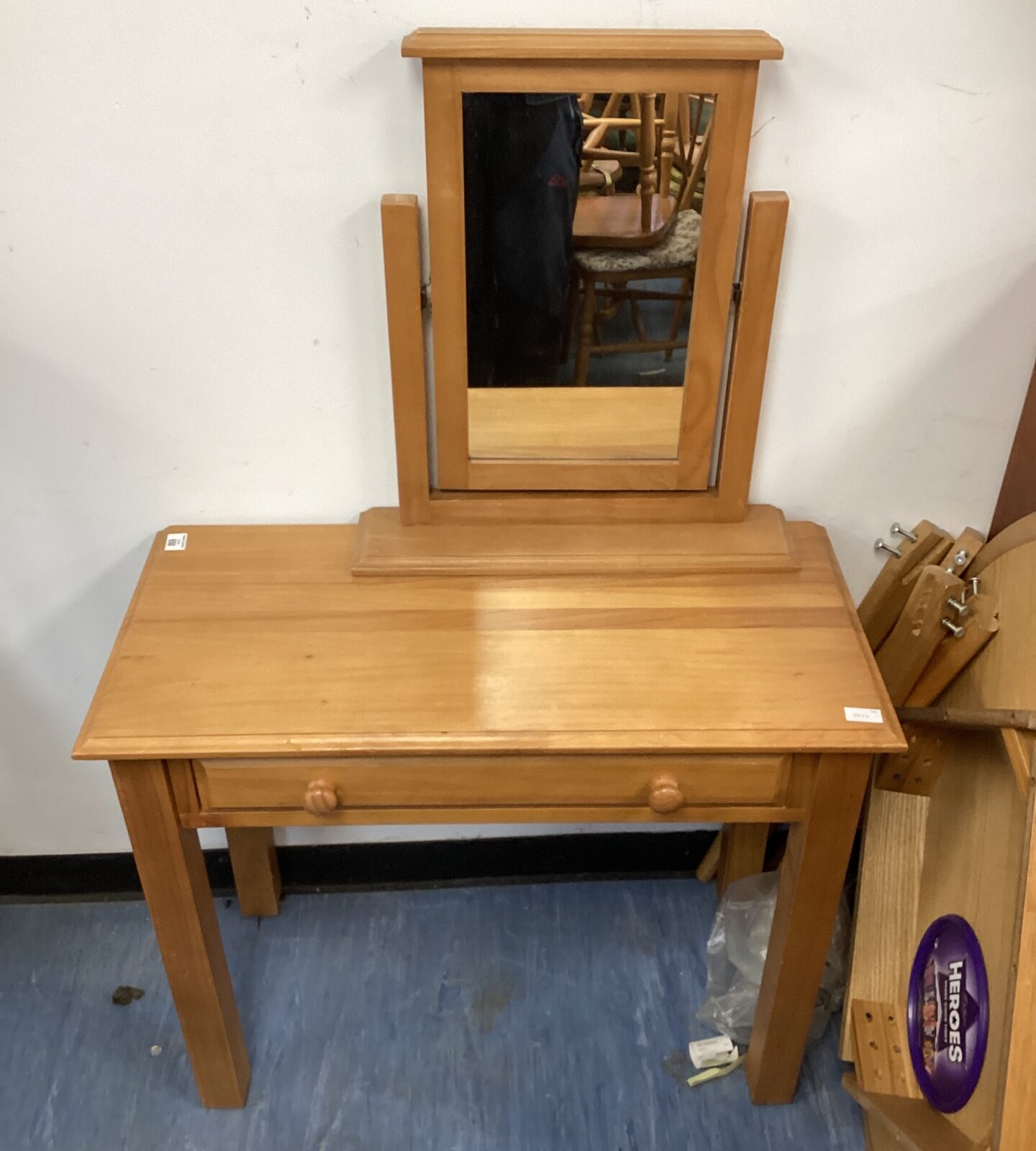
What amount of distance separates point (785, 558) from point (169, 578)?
2.78ft

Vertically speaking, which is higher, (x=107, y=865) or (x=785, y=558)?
(x=785, y=558)

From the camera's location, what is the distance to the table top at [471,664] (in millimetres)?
1146

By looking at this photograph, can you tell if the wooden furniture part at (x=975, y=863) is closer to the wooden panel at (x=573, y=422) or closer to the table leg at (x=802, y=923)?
the table leg at (x=802, y=923)

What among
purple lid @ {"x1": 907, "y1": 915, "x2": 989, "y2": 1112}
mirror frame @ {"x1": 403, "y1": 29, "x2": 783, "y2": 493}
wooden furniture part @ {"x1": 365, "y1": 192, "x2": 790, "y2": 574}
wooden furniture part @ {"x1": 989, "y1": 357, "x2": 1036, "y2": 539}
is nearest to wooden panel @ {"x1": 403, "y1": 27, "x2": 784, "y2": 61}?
mirror frame @ {"x1": 403, "y1": 29, "x2": 783, "y2": 493}

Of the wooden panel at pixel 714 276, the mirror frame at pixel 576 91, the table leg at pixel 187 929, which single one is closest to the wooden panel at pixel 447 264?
the mirror frame at pixel 576 91

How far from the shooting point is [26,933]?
183 centimetres

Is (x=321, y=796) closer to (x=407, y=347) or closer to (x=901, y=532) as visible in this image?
(x=407, y=347)

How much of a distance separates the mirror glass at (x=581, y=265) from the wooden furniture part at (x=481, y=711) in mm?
215

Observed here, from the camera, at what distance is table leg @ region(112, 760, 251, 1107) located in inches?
47.1

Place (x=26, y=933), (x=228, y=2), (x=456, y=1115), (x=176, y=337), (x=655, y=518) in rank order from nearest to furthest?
(x=228, y=2) < (x=176, y=337) < (x=655, y=518) < (x=456, y=1115) < (x=26, y=933)

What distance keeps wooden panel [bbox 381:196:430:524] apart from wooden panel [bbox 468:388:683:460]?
71 mm

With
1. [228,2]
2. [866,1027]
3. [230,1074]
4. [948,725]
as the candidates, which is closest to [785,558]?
[948,725]

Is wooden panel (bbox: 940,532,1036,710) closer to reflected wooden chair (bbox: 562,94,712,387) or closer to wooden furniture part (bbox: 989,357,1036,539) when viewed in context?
wooden furniture part (bbox: 989,357,1036,539)

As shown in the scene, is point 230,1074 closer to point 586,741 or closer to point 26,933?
point 26,933
